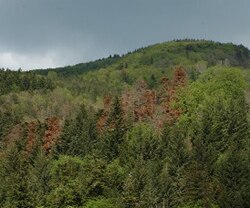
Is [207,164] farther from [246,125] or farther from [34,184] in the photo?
[34,184]

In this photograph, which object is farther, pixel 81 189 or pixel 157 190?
pixel 157 190

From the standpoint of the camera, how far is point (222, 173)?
76625 millimetres

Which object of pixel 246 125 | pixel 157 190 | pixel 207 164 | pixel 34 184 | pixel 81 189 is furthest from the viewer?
pixel 246 125

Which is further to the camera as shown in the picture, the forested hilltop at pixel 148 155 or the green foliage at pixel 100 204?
the forested hilltop at pixel 148 155

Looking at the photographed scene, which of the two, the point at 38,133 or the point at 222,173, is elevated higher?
the point at 38,133

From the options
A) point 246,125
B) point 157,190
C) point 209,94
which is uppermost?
point 209,94

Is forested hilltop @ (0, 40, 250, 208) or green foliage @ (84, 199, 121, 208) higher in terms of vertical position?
forested hilltop @ (0, 40, 250, 208)

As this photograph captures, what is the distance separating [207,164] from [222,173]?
609 centimetres

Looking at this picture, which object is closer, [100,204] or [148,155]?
[100,204]

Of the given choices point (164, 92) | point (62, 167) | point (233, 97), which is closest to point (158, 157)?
point (62, 167)

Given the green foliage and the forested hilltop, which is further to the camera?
the forested hilltop

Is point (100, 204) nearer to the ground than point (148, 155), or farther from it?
nearer to the ground

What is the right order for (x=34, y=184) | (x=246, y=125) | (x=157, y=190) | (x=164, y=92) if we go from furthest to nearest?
1. (x=164, y=92)
2. (x=246, y=125)
3. (x=34, y=184)
4. (x=157, y=190)

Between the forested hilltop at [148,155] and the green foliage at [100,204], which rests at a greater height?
the forested hilltop at [148,155]
